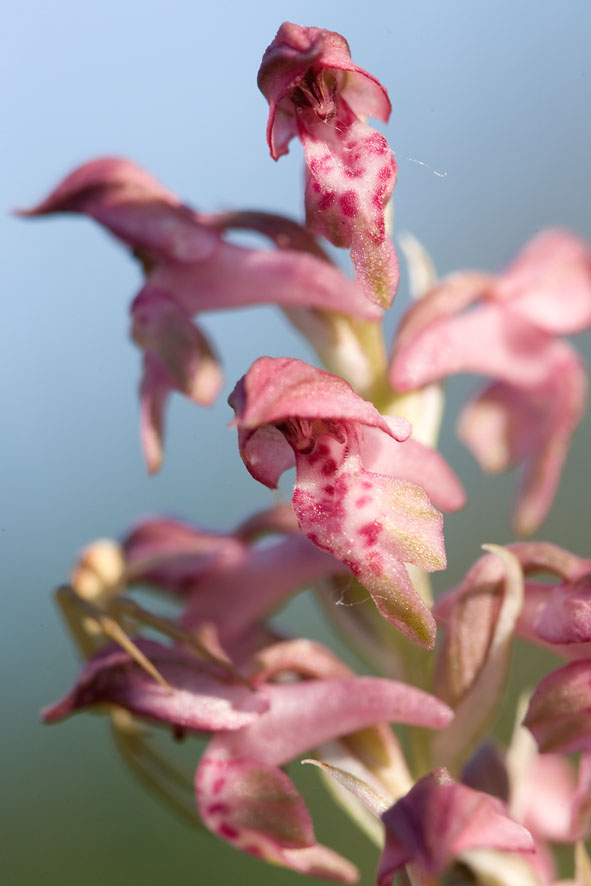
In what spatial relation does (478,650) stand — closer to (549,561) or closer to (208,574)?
(549,561)

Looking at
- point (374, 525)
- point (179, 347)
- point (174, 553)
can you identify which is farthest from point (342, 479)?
point (174, 553)

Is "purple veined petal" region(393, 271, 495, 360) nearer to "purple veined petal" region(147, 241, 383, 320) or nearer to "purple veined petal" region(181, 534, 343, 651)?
"purple veined petal" region(147, 241, 383, 320)

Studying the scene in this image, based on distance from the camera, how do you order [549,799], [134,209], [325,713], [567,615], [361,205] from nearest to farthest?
[361,205] < [567,615] < [325,713] < [134,209] < [549,799]

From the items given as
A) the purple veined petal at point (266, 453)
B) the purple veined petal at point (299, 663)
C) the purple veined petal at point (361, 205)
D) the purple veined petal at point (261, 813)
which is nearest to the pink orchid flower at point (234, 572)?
the purple veined petal at point (299, 663)

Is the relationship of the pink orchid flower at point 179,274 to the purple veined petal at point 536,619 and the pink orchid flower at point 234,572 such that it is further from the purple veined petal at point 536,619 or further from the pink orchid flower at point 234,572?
the purple veined petal at point 536,619

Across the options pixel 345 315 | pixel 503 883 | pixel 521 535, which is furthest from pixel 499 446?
pixel 503 883

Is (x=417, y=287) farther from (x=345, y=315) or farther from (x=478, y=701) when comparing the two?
(x=478, y=701)
